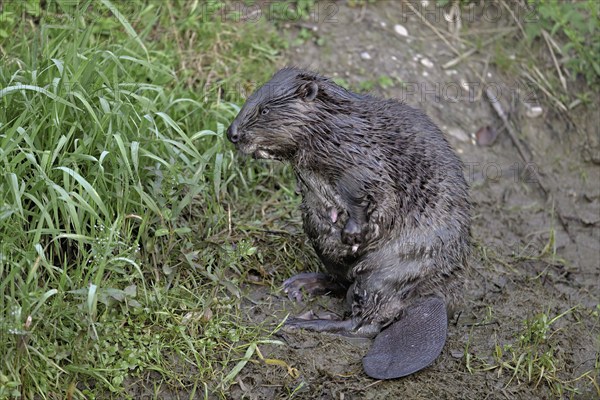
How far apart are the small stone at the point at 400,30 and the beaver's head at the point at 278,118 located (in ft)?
8.14

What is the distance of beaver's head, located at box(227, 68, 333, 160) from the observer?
390 cm

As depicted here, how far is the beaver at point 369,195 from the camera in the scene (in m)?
3.89

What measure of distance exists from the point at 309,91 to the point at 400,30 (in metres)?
2.57

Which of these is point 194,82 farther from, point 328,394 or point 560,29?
point 560,29

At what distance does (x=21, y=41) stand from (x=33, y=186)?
1309mm

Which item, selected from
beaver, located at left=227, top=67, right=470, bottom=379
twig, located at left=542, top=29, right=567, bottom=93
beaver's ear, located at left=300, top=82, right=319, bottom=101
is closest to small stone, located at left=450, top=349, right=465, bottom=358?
beaver, located at left=227, top=67, right=470, bottom=379

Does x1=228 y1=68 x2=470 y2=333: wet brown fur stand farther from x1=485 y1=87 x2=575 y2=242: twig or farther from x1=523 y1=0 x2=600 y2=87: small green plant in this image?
x1=523 y1=0 x2=600 y2=87: small green plant

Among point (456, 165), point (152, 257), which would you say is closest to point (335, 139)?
point (456, 165)

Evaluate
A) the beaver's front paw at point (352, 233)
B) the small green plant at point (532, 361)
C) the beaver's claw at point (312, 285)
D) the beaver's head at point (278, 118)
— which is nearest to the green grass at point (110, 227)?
the beaver's claw at point (312, 285)

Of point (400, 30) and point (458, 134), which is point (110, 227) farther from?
point (400, 30)

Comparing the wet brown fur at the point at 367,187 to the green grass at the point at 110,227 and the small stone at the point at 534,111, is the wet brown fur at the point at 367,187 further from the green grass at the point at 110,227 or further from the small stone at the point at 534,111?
the small stone at the point at 534,111

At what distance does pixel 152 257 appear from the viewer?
13.2 feet

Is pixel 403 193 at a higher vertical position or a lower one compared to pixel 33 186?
lower

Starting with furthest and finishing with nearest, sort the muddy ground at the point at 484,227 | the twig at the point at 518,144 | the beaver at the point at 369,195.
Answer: the twig at the point at 518,144
the beaver at the point at 369,195
the muddy ground at the point at 484,227
